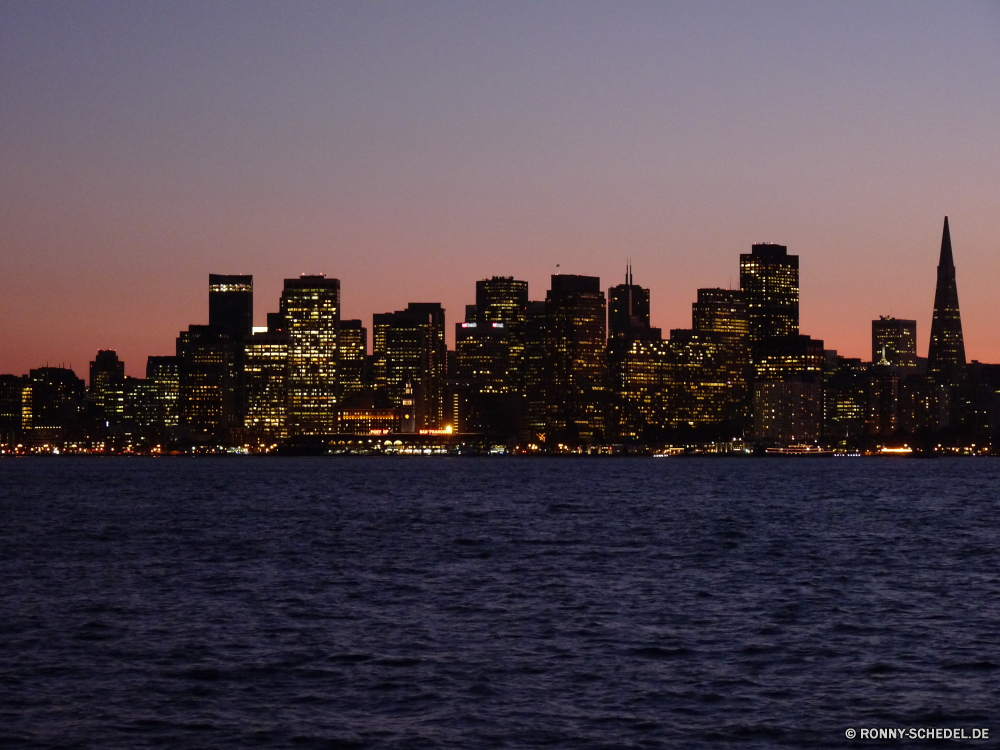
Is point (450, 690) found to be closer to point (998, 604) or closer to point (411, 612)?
point (411, 612)

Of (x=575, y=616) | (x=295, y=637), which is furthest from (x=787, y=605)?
(x=295, y=637)

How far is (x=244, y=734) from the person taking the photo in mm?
28250

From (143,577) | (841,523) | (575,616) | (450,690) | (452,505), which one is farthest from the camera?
(452,505)

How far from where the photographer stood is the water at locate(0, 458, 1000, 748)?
29.3 metres

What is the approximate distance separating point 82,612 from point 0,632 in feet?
16.3

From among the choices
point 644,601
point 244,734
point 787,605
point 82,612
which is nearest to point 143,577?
point 82,612

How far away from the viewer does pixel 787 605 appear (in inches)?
1857

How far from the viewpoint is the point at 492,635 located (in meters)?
40.1

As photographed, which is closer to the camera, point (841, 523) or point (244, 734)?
point (244, 734)

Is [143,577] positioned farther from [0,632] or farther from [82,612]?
[0,632]

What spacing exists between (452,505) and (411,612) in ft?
241

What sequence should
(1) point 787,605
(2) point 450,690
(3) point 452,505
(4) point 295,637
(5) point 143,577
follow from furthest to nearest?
(3) point 452,505 → (5) point 143,577 → (1) point 787,605 → (4) point 295,637 → (2) point 450,690

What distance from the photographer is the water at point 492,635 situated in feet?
96.0

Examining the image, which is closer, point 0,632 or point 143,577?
point 0,632
